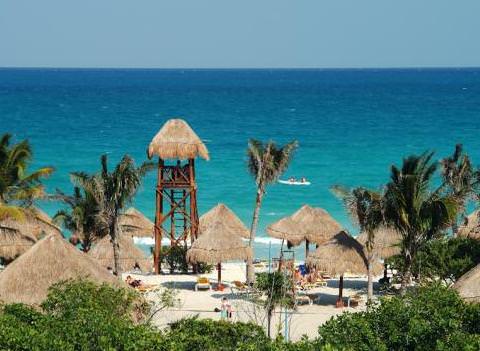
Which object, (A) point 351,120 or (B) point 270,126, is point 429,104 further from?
(B) point 270,126

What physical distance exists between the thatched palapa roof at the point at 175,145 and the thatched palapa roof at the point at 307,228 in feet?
12.3

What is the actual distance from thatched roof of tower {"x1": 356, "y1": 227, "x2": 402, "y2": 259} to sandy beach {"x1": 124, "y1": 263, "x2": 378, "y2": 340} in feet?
4.11

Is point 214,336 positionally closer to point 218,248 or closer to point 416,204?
point 416,204

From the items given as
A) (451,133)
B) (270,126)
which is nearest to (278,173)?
(451,133)

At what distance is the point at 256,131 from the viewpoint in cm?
8281

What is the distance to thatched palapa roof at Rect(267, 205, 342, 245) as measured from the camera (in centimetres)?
2844

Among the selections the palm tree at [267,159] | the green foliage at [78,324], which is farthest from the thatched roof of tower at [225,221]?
the green foliage at [78,324]

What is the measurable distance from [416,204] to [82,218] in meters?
10.5

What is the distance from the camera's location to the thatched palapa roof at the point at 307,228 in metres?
28.4

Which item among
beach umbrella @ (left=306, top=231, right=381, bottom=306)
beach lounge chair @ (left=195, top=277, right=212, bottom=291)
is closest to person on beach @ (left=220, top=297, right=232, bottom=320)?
beach umbrella @ (left=306, top=231, right=381, bottom=306)

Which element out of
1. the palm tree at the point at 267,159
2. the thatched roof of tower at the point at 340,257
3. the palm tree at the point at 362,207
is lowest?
the thatched roof of tower at the point at 340,257

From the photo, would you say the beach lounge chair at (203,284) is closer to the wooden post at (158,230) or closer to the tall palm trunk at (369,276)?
the wooden post at (158,230)

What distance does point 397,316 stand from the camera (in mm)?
14758

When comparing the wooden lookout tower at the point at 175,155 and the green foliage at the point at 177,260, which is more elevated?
the wooden lookout tower at the point at 175,155
